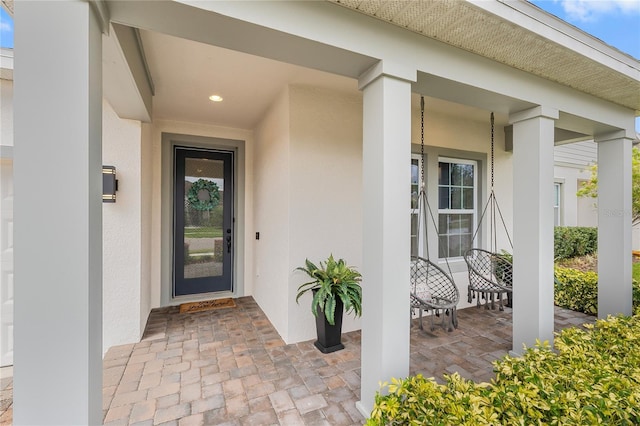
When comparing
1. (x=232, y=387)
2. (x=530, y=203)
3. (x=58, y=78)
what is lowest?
(x=232, y=387)

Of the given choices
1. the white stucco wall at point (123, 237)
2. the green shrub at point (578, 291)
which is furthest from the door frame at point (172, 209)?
the green shrub at point (578, 291)

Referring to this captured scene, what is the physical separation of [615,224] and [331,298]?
11.2 feet

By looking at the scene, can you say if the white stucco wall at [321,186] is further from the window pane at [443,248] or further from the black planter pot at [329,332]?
the window pane at [443,248]

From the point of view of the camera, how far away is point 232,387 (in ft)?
7.63

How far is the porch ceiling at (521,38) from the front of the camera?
1636mm

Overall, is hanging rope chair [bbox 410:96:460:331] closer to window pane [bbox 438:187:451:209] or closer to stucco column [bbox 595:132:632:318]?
window pane [bbox 438:187:451:209]

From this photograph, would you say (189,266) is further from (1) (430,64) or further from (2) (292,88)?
(1) (430,64)

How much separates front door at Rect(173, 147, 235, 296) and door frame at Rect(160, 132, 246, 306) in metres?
0.08

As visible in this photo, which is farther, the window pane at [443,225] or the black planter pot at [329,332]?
the window pane at [443,225]

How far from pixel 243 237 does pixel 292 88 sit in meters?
2.55

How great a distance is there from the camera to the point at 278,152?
3383 millimetres

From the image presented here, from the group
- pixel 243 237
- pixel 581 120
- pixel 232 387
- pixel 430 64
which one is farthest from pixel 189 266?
pixel 581 120

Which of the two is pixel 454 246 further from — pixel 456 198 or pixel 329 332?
pixel 329 332

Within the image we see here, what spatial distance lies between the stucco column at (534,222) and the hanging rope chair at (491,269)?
1.17m
